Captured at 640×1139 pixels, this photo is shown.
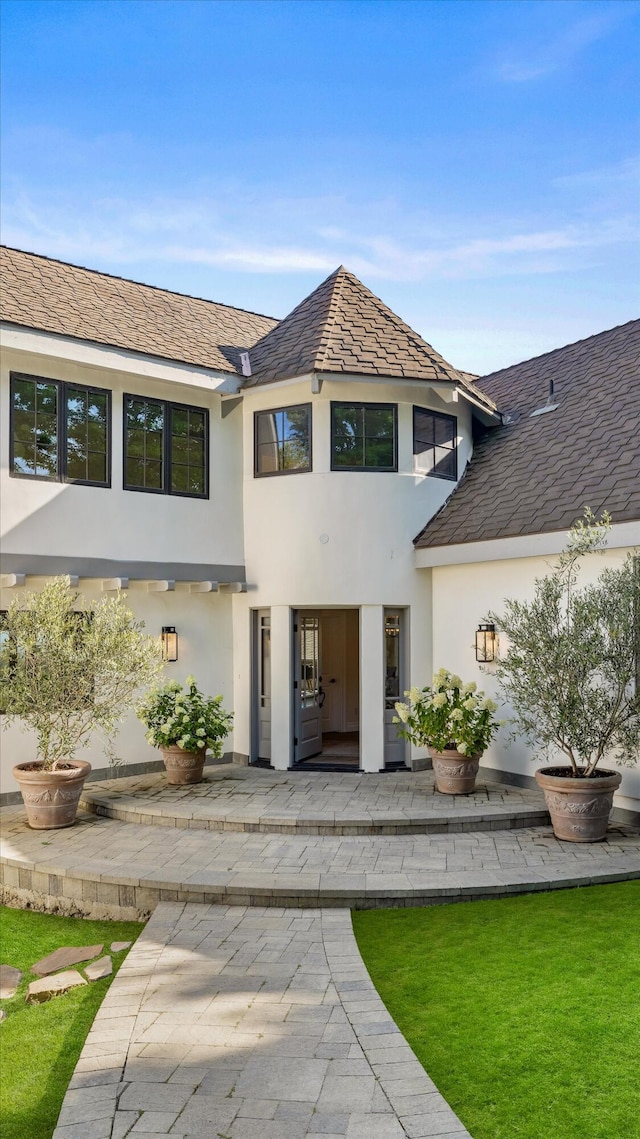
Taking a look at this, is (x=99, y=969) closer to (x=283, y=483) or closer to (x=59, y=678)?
(x=59, y=678)

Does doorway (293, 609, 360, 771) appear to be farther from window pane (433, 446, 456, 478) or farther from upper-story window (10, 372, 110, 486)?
upper-story window (10, 372, 110, 486)

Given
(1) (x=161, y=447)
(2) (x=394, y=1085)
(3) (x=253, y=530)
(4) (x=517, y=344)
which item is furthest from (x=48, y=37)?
(4) (x=517, y=344)

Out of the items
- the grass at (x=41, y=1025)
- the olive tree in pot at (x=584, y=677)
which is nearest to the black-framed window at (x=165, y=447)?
the olive tree in pot at (x=584, y=677)

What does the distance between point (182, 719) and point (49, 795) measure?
213cm

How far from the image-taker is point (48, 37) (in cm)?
1198

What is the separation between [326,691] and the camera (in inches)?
625

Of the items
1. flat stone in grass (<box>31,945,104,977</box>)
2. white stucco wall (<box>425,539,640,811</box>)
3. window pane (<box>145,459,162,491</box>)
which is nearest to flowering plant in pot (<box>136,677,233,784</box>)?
window pane (<box>145,459,162,491</box>)

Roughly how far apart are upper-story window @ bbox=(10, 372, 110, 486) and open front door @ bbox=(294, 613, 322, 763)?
386 centimetres

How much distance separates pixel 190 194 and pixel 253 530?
928 cm

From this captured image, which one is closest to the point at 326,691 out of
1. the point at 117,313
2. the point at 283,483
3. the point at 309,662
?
the point at 309,662

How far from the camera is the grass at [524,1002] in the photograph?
387 centimetres

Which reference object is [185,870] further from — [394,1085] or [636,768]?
[636,768]

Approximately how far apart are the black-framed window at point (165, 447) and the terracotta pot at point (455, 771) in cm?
533

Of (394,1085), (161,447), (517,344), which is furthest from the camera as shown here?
(517,344)
